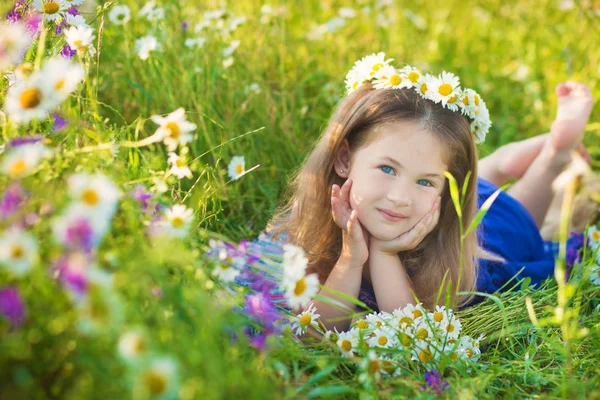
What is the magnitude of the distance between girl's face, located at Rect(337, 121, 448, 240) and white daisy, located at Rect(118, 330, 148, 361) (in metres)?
0.94

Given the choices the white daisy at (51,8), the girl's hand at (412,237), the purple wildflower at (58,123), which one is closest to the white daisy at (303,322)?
the girl's hand at (412,237)

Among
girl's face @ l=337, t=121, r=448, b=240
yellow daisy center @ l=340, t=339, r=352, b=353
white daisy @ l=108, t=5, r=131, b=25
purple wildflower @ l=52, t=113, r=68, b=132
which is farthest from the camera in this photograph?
white daisy @ l=108, t=5, r=131, b=25

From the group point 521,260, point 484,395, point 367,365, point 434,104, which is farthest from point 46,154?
point 521,260

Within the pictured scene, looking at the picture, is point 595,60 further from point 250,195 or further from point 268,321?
point 268,321

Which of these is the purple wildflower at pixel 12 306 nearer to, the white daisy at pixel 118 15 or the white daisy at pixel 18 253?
the white daisy at pixel 18 253

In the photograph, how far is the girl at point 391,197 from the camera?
165 centimetres

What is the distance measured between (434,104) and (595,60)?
1690 millimetres

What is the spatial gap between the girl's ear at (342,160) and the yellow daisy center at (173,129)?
73 cm

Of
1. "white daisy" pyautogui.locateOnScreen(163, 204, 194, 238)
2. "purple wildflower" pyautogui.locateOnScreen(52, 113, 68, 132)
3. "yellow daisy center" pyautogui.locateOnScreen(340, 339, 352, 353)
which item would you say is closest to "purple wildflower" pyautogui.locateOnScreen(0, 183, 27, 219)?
"white daisy" pyautogui.locateOnScreen(163, 204, 194, 238)

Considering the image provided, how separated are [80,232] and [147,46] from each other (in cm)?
133

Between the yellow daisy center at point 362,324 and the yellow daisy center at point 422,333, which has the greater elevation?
the yellow daisy center at point 422,333

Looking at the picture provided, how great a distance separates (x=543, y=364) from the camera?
1.55 meters

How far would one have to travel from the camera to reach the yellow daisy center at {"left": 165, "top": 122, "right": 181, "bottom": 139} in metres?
1.15

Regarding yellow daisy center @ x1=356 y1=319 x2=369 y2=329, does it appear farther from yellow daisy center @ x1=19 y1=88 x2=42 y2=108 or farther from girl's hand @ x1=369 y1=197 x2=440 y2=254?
yellow daisy center @ x1=19 y1=88 x2=42 y2=108
